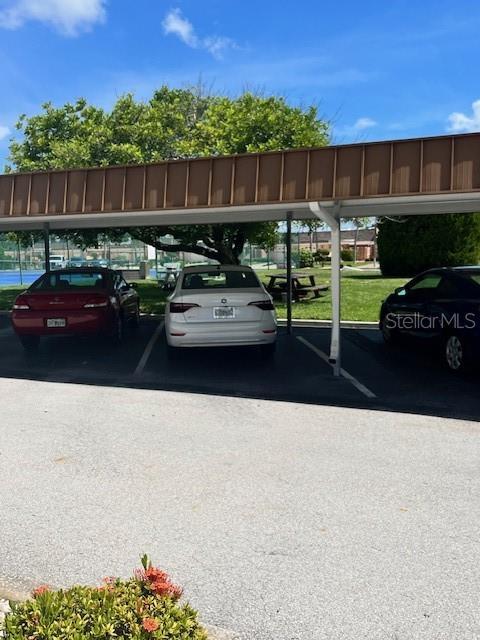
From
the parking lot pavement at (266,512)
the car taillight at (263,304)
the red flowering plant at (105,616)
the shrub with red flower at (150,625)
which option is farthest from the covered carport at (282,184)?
the shrub with red flower at (150,625)

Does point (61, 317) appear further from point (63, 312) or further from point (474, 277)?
point (474, 277)

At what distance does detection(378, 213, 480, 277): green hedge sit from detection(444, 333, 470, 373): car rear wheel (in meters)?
18.9

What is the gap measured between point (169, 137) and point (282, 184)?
11.8 meters

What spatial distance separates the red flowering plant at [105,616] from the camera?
7.36ft

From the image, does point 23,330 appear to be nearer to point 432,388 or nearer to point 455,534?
point 432,388

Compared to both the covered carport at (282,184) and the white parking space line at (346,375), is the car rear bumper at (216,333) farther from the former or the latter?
the white parking space line at (346,375)

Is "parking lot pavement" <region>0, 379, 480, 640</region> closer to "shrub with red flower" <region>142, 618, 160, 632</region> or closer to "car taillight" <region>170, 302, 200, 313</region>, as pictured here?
"shrub with red flower" <region>142, 618, 160, 632</region>

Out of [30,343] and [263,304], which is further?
[30,343]

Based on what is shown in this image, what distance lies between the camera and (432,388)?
297 inches

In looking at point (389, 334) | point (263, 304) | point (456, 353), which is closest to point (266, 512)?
point (263, 304)

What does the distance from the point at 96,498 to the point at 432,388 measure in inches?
195

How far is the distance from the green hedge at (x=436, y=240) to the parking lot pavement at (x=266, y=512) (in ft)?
74.1

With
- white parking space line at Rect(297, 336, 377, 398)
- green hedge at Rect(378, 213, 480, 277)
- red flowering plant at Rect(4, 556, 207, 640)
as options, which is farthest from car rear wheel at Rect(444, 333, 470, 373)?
green hedge at Rect(378, 213, 480, 277)

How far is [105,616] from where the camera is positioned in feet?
7.64
